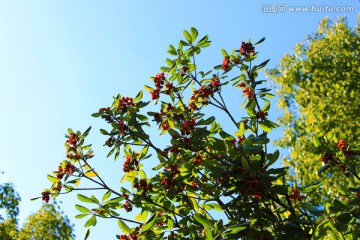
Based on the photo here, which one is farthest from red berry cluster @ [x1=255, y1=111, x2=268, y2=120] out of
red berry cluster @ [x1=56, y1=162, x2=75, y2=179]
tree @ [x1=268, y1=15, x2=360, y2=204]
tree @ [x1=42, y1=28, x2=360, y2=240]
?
tree @ [x1=268, y1=15, x2=360, y2=204]

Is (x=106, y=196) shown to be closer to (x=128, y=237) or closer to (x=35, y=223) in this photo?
(x=128, y=237)

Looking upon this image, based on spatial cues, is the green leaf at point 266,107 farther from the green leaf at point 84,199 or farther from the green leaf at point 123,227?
the green leaf at point 84,199

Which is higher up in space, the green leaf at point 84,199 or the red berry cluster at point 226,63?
the red berry cluster at point 226,63

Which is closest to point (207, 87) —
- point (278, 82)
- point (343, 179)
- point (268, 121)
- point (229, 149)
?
point (268, 121)

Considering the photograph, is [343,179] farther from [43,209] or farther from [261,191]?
Result: [43,209]

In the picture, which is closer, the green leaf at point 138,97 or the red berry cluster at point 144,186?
the red berry cluster at point 144,186

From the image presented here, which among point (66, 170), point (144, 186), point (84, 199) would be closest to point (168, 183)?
point (144, 186)

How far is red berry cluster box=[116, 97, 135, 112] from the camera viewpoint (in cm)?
422

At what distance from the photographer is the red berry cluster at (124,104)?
13.9 ft

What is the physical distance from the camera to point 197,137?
3.63 m

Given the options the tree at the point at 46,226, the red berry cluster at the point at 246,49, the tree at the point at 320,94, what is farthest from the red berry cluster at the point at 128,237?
the tree at the point at 46,226

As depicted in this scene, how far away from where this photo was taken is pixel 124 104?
4250 millimetres

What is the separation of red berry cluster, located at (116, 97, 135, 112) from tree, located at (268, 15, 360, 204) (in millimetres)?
6203

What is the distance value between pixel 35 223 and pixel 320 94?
10.2 metres
